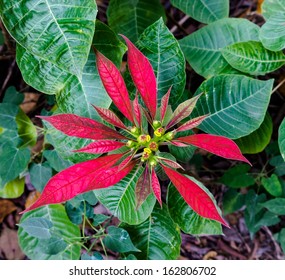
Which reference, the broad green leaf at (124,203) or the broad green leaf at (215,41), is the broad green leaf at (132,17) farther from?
the broad green leaf at (124,203)

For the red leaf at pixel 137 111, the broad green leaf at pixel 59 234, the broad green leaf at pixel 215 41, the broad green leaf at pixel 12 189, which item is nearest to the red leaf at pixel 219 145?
the red leaf at pixel 137 111

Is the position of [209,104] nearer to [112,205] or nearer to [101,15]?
[112,205]

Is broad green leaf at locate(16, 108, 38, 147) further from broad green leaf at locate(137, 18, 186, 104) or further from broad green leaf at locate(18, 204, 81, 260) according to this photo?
broad green leaf at locate(137, 18, 186, 104)

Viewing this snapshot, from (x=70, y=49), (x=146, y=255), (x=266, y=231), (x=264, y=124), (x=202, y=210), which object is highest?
(x=70, y=49)

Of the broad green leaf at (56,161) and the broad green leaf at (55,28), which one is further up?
the broad green leaf at (55,28)

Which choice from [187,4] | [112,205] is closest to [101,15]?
[187,4]

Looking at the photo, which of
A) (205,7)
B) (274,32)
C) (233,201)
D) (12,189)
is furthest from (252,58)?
(12,189)
